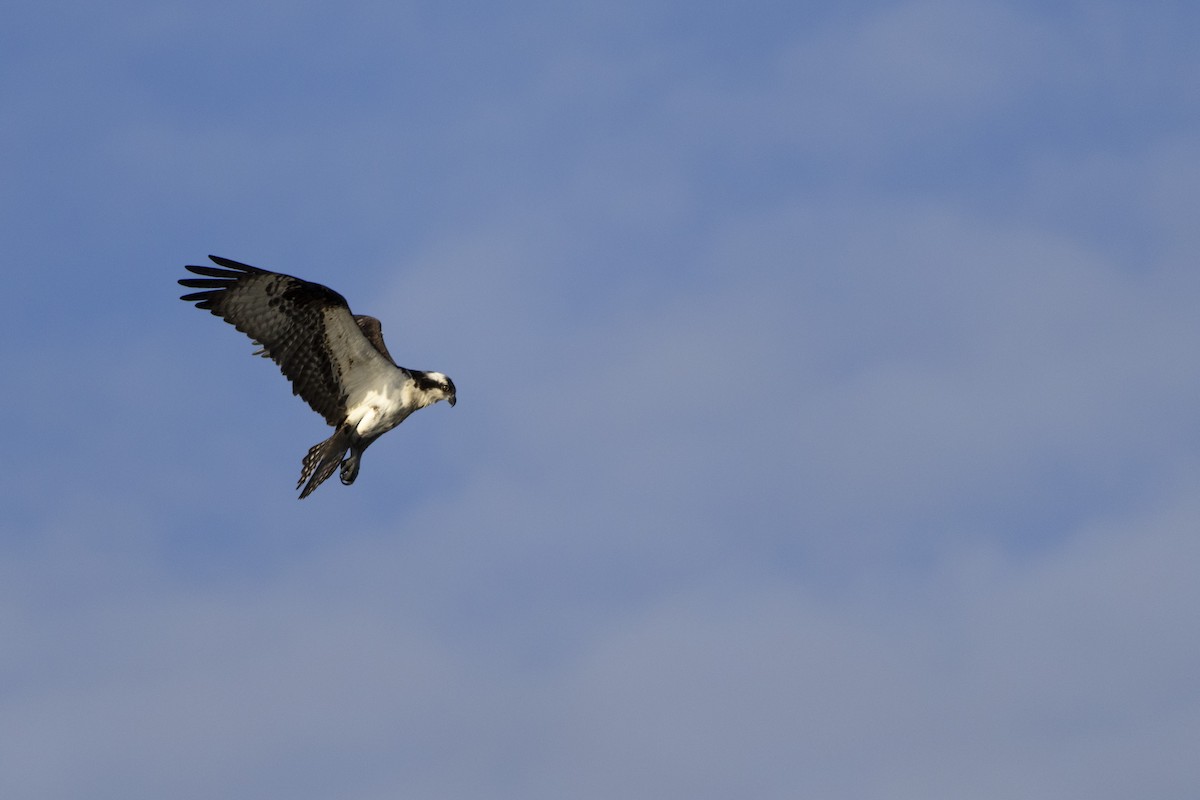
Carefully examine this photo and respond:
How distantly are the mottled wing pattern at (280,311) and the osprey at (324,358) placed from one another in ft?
0.04

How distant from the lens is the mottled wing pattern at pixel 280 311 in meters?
31.7

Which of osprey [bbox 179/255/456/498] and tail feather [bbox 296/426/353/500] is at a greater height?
osprey [bbox 179/255/456/498]

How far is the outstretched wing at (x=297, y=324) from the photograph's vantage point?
31.8m

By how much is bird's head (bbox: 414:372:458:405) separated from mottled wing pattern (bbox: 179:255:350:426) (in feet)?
3.73

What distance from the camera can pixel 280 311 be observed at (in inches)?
1258

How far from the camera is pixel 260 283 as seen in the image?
31781 millimetres

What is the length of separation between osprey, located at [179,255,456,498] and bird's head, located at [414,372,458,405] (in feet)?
0.04

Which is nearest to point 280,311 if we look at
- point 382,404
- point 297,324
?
point 297,324

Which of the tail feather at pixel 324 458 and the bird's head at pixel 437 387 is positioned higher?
the bird's head at pixel 437 387

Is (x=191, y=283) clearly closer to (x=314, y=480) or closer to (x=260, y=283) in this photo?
(x=260, y=283)

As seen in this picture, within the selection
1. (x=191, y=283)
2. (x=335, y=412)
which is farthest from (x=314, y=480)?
(x=191, y=283)

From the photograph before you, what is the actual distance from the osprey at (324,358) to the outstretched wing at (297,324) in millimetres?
13

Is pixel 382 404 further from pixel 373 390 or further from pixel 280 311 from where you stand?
pixel 280 311

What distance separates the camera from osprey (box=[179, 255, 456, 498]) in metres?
31.8
